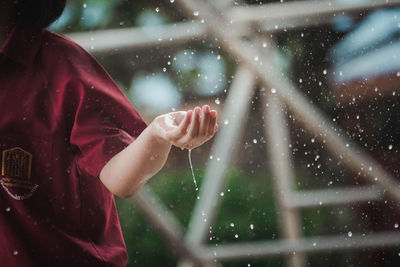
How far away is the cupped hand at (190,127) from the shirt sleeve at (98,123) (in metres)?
0.04

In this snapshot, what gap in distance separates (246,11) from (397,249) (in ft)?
1.32

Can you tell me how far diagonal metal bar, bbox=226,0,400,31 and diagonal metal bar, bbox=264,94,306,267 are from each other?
0.08 meters

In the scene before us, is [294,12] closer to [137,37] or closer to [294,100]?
[294,100]

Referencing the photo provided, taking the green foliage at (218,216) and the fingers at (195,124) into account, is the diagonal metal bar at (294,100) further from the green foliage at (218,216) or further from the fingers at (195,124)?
the fingers at (195,124)

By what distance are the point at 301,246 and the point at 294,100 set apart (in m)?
0.19

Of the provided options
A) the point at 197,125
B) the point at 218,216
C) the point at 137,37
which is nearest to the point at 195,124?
the point at 197,125

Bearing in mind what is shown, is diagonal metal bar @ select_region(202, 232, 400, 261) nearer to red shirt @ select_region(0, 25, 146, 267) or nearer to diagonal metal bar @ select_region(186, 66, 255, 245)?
diagonal metal bar @ select_region(186, 66, 255, 245)

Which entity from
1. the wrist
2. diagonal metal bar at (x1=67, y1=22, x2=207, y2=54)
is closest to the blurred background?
diagonal metal bar at (x1=67, y1=22, x2=207, y2=54)

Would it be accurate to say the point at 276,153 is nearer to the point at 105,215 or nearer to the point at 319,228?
the point at 319,228

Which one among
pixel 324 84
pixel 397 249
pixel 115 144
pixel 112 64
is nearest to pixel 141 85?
pixel 112 64

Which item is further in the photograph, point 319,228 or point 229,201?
point 319,228

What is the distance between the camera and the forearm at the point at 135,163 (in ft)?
0.79

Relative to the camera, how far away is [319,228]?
70 centimetres

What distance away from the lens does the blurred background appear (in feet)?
1.31
